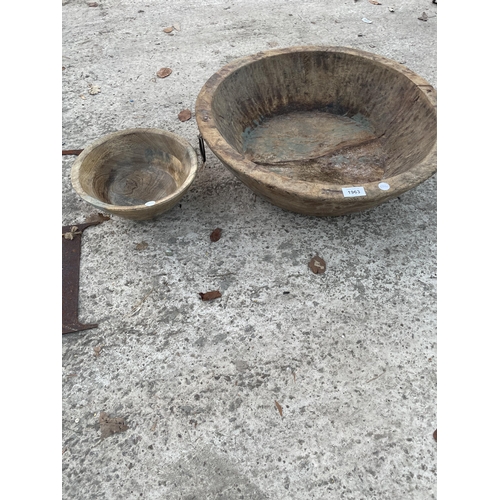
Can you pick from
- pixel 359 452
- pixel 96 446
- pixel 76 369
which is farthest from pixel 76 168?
pixel 359 452

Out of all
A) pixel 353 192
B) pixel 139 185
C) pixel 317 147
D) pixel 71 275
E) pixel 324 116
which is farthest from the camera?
pixel 324 116

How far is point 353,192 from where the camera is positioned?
5.85 feet

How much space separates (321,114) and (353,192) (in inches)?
57.4

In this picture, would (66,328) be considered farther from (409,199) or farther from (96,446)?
(409,199)

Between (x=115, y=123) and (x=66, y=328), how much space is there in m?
1.90

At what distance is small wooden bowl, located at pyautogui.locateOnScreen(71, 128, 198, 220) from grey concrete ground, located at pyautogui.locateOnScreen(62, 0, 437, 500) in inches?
7.1

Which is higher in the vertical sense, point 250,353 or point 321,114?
point 321,114

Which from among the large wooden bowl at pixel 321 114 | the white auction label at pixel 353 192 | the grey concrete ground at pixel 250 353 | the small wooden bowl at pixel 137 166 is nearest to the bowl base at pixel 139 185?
the small wooden bowl at pixel 137 166

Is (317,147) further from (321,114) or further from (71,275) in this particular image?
(71,275)

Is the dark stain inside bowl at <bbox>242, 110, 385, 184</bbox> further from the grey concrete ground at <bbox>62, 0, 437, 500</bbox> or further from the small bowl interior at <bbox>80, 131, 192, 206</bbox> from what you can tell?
the small bowl interior at <bbox>80, 131, 192, 206</bbox>

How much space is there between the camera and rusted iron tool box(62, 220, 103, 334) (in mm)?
2092

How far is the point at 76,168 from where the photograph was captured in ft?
7.30

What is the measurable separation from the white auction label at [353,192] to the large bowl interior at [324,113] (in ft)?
2.13

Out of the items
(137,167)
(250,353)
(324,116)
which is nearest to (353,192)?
(250,353)
